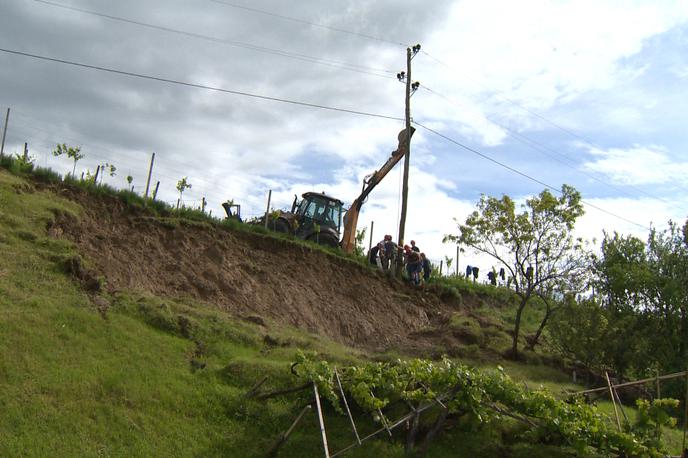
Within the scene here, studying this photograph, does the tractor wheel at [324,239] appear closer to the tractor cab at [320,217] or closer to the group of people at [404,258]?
the tractor cab at [320,217]

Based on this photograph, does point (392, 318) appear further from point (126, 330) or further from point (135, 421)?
point (135, 421)

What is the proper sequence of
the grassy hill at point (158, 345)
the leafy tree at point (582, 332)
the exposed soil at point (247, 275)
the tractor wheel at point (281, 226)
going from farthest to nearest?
the tractor wheel at point (281, 226), the leafy tree at point (582, 332), the exposed soil at point (247, 275), the grassy hill at point (158, 345)

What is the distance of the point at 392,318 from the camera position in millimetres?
21109

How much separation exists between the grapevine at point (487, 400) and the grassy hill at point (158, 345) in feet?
2.26

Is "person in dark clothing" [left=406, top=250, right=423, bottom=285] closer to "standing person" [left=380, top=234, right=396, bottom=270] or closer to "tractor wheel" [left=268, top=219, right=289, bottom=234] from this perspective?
"standing person" [left=380, top=234, right=396, bottom=270]

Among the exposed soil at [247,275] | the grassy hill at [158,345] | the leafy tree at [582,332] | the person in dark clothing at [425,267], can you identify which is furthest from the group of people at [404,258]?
the leafy tree at [582,332]

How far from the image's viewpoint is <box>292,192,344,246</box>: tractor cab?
2391cm

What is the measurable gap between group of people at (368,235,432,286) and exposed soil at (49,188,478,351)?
1026 mm

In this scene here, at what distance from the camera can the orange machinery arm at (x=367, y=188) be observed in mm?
25594

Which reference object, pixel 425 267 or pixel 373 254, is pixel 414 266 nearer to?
pixel 425 267

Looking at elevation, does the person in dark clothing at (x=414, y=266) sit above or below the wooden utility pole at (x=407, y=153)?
below

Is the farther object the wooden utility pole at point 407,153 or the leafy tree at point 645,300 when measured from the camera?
the wooden utility pole at point 407,153

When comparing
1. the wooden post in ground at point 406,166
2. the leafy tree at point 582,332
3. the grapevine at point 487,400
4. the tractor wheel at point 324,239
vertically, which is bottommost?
the grapevine at point 487,400

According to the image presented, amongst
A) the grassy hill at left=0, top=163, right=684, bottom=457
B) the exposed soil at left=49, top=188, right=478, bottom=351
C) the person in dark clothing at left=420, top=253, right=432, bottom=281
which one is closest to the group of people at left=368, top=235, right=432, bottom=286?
the person in dark clothing at left=420, top=253, right=432, bottom=281
